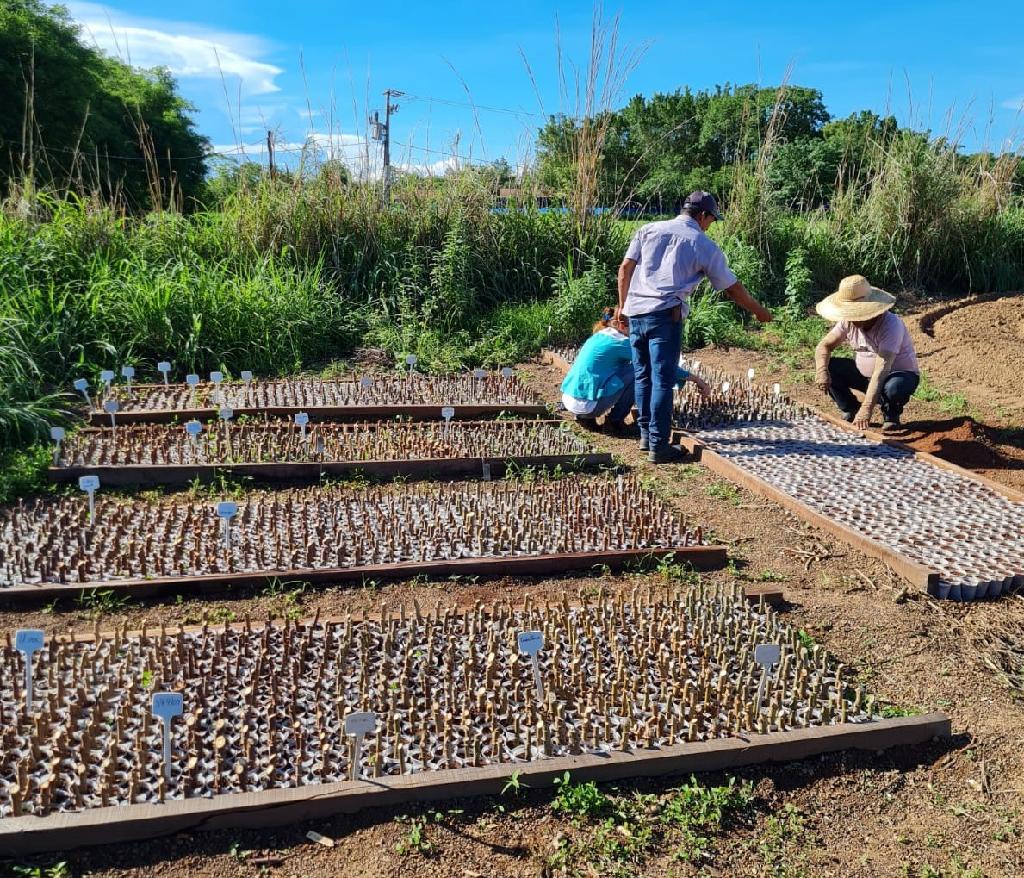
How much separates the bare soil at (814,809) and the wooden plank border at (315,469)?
1.34 m

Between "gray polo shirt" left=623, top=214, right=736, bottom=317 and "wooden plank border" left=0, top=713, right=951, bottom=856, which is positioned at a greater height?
"gray polo shirt" left=623, top=214, right=736, bottom=317

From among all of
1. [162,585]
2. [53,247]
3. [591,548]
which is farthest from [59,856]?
[53,247]

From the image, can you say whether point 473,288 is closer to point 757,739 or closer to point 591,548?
point 591,548

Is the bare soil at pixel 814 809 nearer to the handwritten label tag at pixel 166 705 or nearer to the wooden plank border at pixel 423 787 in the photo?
the wooden plank border at pixel 423 787

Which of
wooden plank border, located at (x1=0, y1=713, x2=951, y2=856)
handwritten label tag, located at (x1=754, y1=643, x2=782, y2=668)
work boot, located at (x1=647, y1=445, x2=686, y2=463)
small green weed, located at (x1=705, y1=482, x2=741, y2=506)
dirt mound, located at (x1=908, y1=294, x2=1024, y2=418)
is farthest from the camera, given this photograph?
dirt mound, located at (x1=908, y1=294, x2=1024, y2=418)

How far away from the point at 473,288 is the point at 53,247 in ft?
12.1

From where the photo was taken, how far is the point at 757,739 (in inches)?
95.7

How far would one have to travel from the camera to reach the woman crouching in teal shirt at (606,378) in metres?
5.43

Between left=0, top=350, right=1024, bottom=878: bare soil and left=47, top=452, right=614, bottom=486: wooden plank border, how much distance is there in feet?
4.41

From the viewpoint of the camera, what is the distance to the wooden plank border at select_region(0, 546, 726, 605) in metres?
3.24

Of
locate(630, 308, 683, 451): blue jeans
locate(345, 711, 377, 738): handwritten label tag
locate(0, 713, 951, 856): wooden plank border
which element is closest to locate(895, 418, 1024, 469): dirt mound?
locate(630, 308, 683, 451): blue jeans

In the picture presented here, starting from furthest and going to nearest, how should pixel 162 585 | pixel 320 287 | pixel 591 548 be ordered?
pixel 320 287
pixel 591 548
pixel 162 585

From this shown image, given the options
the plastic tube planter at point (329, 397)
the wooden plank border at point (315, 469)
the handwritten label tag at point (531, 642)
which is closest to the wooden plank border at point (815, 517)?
the wooden plank border at point (315, 469)

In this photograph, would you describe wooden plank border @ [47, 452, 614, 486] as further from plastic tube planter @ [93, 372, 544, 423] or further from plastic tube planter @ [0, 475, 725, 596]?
plastic tube planter @ [93, 372, 544, 423]
